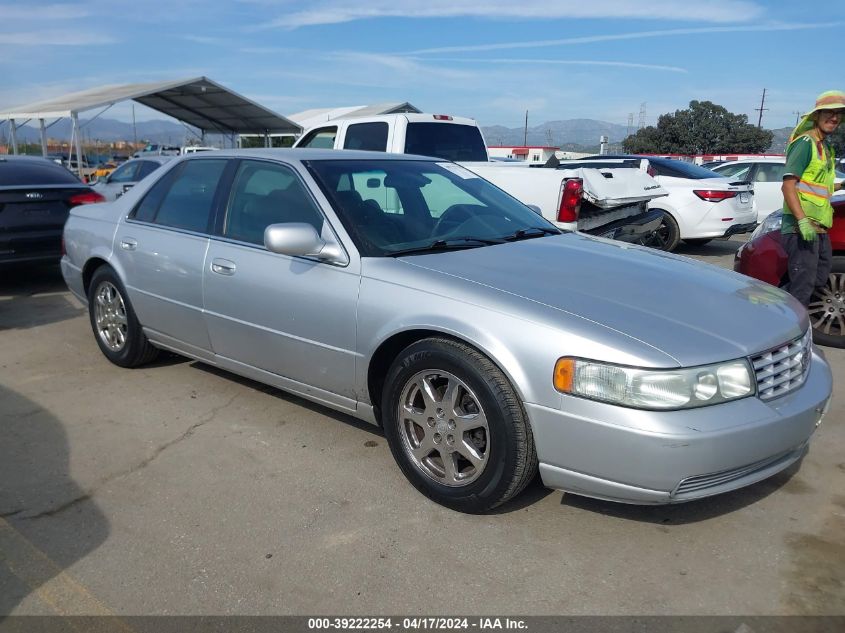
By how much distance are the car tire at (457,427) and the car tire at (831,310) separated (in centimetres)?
394

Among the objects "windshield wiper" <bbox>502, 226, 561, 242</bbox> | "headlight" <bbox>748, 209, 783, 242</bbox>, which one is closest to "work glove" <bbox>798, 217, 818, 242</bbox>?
"headlight" <bbox>748, 209, 783, 242</bbox>

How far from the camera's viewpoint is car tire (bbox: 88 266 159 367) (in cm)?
482

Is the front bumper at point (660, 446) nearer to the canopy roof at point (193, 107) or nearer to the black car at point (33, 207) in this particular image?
the black car at point (33, 207)

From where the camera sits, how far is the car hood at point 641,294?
9.05 ft

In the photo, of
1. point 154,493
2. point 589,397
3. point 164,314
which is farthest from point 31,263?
point 589,397

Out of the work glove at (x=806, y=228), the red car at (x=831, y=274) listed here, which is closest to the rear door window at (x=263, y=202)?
the work glove at (x=806, y=228)

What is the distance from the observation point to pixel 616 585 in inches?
103

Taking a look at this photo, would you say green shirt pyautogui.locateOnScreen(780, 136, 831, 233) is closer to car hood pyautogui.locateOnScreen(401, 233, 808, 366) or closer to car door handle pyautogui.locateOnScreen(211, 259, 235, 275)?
car hood pyautogui.locateOnScreen(401, 233, 808, 366)

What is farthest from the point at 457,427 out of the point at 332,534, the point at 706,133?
the point at 706,133

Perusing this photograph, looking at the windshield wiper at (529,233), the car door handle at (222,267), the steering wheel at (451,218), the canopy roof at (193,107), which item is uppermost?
the canopy roof at (193,107)

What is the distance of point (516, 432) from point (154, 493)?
1.75 meters

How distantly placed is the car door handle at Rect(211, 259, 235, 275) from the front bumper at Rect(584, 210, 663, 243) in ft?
13.4

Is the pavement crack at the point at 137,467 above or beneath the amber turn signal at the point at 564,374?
beneath

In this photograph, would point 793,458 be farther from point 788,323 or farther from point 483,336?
point 483,336
